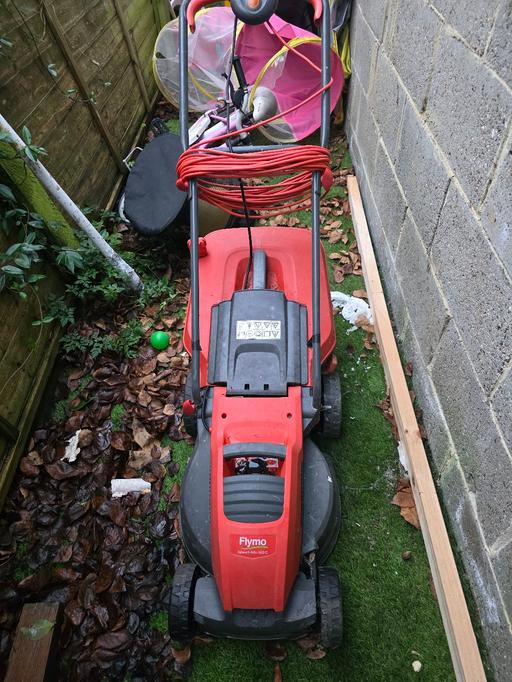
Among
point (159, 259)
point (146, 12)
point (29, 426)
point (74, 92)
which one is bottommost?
point (29, 426)

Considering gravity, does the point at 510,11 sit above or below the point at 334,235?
above

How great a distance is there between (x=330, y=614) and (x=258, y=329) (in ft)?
3.27

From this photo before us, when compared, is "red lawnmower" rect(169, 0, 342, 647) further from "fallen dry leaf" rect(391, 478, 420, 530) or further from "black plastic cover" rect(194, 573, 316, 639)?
"fallen dry leaf" rect(391, 478, 420, 530)

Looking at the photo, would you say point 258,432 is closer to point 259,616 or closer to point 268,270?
point 259,616

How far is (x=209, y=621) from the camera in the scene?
1.46 metres

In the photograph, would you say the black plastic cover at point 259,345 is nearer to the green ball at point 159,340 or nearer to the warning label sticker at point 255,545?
the warning label sticker at point 255,545

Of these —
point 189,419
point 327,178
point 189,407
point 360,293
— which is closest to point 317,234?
point 327,178

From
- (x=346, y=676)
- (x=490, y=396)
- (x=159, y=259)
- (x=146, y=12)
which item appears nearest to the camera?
(x=490, y=396)

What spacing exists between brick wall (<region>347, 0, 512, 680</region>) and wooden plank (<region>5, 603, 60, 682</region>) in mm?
1530

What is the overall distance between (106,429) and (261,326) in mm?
1138

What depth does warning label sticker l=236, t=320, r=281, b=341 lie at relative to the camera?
1.70 meters

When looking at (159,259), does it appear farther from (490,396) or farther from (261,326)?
(490,396)

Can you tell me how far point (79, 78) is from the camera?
2.94 metres

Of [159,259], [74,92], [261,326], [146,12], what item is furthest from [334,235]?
[146,12]
